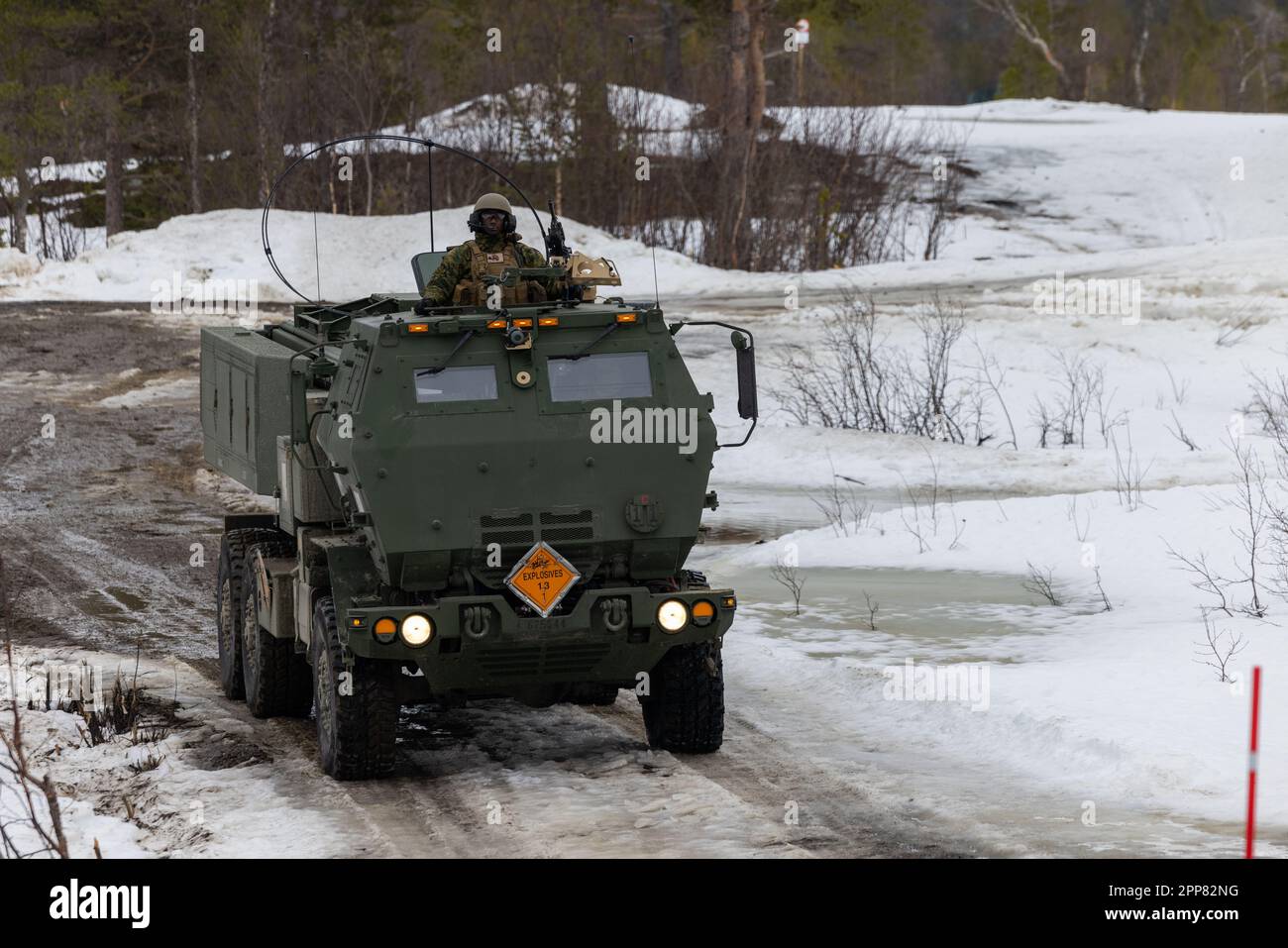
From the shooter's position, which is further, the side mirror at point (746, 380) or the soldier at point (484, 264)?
the soldier at point (484, 264)

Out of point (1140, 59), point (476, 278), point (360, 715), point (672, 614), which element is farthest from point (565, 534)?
point (1140, 59)

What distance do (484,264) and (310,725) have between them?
9.76ft

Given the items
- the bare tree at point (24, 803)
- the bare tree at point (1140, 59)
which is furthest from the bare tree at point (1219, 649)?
the bare tree at point (1140, 59)

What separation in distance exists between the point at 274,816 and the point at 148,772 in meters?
1.14

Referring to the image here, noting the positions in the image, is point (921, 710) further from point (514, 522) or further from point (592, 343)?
point (592, 343)

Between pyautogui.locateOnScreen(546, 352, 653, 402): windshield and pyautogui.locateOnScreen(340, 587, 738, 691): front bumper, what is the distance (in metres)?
1.06

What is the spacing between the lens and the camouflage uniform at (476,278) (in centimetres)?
1062

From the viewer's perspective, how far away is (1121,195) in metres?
45.5

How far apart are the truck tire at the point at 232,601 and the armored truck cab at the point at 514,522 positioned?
1769mm

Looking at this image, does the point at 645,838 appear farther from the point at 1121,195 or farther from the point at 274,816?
the point at 1121,195

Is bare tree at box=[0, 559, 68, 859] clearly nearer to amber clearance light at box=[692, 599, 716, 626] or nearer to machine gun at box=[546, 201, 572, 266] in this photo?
amber clearance light at box=[692, 599, 716, 626]

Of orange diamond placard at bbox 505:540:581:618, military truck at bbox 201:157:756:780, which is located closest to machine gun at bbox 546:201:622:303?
military truck at bbox 201:157:756:780

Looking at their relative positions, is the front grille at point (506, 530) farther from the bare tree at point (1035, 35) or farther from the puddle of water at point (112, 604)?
the bare tree at point (1035, 35)
